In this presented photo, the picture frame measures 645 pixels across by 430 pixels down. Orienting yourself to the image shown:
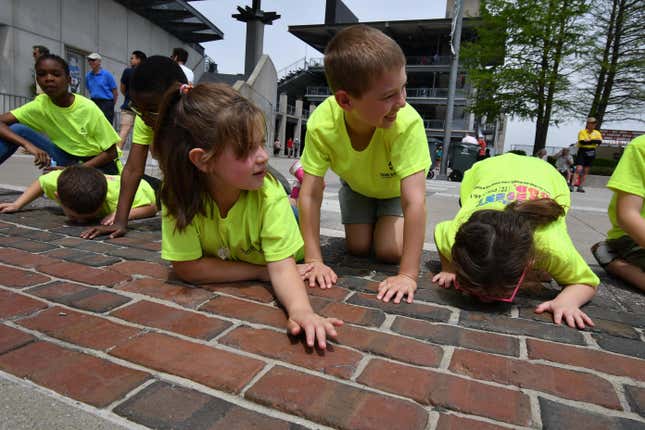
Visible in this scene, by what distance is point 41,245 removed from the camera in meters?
2.64

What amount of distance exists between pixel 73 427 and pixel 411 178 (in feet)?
5.65

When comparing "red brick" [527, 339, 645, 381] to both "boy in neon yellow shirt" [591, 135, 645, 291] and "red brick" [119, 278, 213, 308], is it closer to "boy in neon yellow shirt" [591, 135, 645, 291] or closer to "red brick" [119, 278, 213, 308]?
"boy in neon yellow shirt" [591, 135, 645, 291]

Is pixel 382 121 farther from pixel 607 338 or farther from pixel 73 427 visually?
pixel 73 427

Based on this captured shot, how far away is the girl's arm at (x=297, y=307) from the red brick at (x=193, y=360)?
7.6 inches

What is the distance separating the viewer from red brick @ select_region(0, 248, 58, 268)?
227 cm

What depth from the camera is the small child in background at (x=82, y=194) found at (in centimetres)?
316

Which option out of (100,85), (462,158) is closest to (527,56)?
(462,158)

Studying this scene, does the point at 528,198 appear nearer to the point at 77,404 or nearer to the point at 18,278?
the point at 77,404

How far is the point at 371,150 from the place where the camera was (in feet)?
7.98

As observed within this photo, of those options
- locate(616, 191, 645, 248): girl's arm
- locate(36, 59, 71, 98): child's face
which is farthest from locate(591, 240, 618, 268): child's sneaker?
locate(36, 59, 71, 98): child's face

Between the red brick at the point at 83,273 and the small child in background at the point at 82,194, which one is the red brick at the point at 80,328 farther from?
the small child in background at the point at 82,194

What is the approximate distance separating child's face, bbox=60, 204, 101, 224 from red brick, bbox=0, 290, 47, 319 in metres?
1.50

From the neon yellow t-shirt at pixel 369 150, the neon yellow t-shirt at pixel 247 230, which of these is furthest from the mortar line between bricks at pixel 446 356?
the neon yellow t-shirt at pixel 369 150

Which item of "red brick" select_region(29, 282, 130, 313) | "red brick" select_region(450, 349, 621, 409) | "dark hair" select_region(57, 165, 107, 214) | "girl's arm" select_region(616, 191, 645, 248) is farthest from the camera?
"dark hair" select_region(57, 165, 107, 214)
